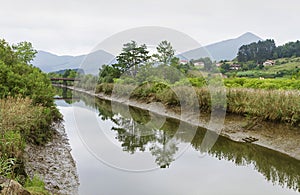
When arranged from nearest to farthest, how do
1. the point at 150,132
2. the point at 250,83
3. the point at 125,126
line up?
the point at 150,132, the point at 125,126, the point at 250,83

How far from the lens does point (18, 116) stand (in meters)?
6.07

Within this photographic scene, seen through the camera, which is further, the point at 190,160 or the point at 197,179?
the point at 190,160

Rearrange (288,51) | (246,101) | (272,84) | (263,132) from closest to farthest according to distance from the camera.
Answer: (263,132) < (246,101) < (272,84) < (288,51)

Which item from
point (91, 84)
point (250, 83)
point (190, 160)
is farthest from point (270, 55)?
point (190, 160)

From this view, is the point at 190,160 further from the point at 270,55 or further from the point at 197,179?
the point at 270,55

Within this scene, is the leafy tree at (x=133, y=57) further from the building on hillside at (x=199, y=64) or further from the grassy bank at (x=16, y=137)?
the grassy bank at (x=16, y=137)

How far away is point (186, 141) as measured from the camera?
30.8ft

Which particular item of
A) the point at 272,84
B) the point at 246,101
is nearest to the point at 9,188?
the point at 246,101

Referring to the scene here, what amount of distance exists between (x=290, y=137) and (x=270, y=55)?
4351 centimetres

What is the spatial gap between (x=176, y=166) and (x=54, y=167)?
2924mm

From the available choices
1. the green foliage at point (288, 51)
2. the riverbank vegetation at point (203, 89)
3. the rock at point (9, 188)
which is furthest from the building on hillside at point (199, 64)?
the green foliage at point (288, 51)

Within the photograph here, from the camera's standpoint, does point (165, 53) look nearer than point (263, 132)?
No

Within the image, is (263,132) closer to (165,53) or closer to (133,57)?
(165,53)

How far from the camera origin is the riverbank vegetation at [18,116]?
474 cm
